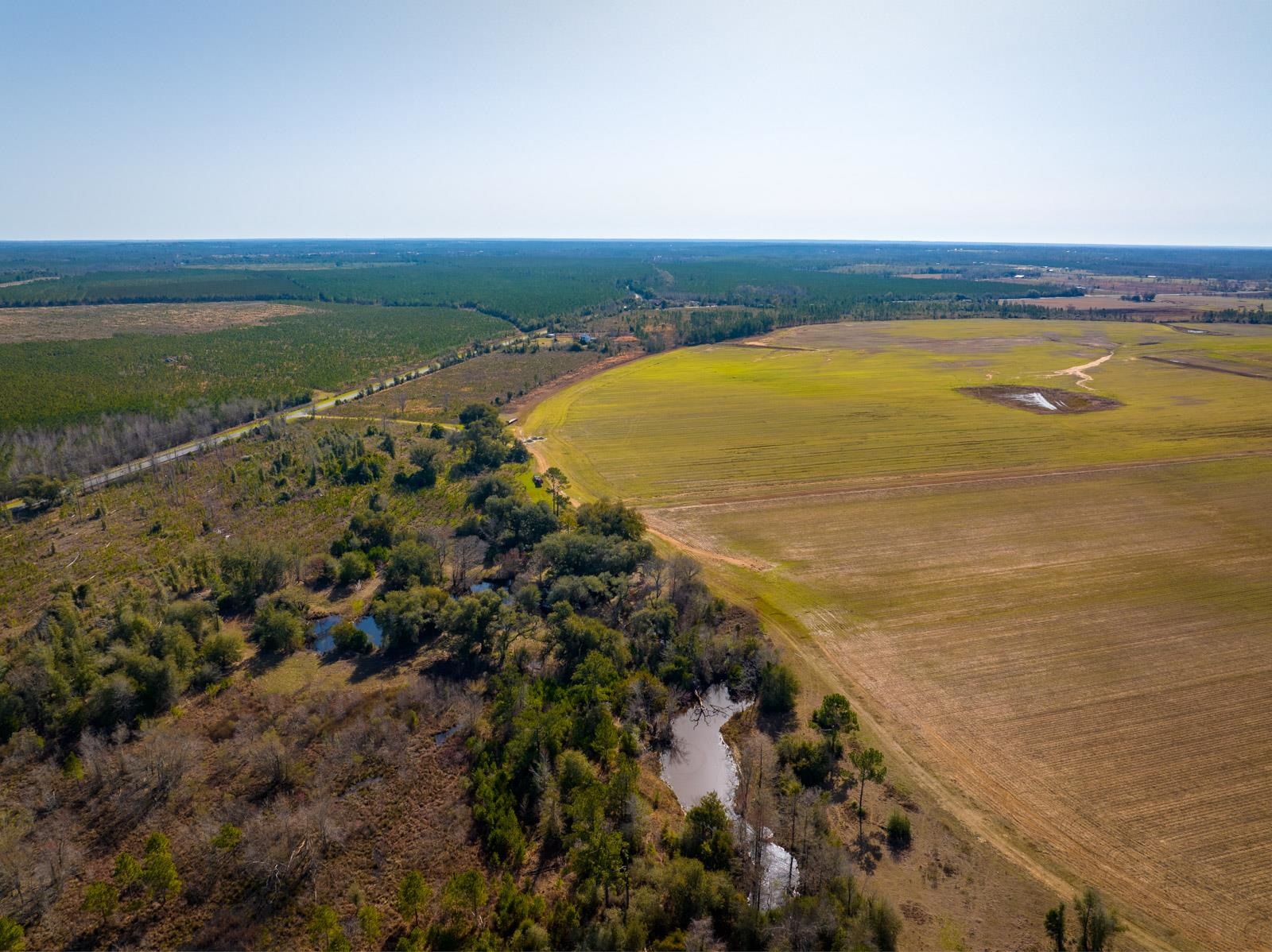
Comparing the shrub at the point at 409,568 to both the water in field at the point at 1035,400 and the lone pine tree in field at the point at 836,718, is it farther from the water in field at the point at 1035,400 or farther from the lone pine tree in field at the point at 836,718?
the water in field at the point at 1035,400

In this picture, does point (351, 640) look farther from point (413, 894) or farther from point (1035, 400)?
point (1035, 400)

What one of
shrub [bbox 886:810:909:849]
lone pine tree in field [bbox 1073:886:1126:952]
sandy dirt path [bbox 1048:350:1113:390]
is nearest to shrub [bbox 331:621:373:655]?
shrub [bbox 886:810:909:849]

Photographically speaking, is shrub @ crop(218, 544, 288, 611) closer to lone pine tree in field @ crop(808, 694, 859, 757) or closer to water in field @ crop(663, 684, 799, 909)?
water in field @ crop(663, 684, 799, 909)

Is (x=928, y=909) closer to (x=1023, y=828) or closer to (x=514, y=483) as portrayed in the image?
(x=1023, y=828)

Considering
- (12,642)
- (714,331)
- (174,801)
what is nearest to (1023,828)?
(174,801)

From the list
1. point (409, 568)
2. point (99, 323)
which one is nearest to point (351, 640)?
point (409, 568)
